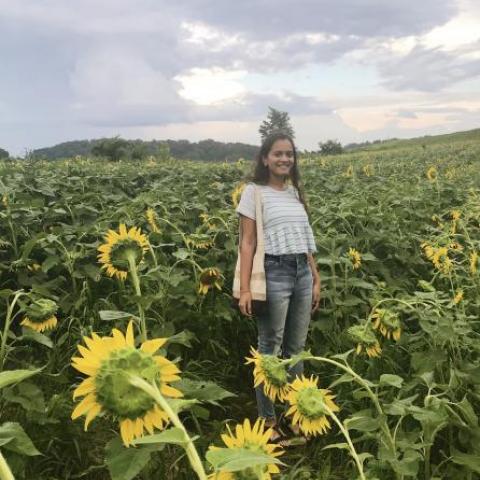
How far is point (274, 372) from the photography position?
175cm

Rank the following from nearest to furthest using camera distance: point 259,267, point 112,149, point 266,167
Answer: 1. point 259,267
2. point 266,167
3. point 112,149

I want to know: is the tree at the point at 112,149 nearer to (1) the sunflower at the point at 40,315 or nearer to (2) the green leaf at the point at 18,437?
(1) the sunflower at the point at 40,315

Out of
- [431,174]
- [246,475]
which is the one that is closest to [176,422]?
[246,475]

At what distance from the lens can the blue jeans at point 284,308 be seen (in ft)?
9.14

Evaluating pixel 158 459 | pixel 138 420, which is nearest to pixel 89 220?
pixel 158 459

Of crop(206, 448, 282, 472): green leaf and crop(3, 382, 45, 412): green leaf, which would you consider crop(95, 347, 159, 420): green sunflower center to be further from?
crop(3, 382, 45, 412): green leaf

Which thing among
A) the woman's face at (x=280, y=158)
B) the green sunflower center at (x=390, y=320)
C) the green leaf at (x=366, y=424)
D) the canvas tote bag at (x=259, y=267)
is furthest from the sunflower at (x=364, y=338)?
the woman's face at (x=280, y=158)

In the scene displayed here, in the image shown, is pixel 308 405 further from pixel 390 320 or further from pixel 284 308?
pixel 284 308

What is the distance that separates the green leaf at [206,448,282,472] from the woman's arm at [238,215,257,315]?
190 cm

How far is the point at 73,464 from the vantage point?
243 centimetres

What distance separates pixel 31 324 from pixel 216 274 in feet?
3.54

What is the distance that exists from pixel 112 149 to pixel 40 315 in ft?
63.5

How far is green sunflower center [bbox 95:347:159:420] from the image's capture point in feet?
2.72

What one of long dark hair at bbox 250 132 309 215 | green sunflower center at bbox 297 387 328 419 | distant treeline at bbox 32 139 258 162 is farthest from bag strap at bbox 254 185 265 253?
distant treeline at bbox 32 139 258 162
